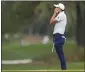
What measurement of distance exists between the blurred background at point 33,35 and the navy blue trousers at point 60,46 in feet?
0.79

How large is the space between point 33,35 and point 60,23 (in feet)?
3.44

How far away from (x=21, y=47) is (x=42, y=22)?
2.48 ft

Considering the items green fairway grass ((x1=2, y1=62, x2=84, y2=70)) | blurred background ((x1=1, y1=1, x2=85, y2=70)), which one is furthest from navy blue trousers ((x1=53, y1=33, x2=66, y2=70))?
blurred background ((x1=1, y1=1, x2=85, y2=70))

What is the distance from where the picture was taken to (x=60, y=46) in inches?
398

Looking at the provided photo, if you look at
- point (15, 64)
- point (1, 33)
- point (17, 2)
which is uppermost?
point (17, 2)

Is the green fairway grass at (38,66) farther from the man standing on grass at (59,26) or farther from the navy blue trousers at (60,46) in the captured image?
the man standing on grass at (59,26)

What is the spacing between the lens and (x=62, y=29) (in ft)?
32.8

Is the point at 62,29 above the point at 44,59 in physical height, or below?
above

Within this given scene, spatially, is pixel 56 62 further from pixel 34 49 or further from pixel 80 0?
pixel 80 0

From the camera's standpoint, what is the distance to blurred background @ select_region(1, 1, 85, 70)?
34.7ft

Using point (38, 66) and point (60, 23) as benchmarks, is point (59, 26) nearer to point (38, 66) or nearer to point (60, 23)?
point (60, 23)

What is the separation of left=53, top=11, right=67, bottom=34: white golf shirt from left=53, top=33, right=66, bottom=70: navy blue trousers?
90 millimetres

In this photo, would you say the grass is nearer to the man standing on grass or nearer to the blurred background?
the blurred background

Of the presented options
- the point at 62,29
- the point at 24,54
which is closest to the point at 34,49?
the point at 24,54
